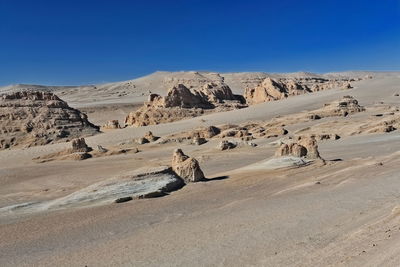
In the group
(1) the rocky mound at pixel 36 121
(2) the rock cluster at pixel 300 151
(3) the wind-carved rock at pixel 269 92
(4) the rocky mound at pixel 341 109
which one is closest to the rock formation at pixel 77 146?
(1) the rocky mound at pixel 36 121

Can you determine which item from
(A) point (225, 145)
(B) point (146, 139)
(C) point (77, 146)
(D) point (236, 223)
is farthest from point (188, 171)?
(B) point (146, 139)

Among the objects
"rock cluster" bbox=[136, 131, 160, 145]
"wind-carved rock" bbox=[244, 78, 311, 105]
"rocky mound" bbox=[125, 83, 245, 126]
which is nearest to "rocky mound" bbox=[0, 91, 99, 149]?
"rock cluster" bbox=[136, 131, 160, 145]

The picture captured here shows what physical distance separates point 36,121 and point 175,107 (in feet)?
49.7

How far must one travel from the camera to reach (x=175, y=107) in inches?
1494

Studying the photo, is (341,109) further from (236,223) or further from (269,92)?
(236,223)

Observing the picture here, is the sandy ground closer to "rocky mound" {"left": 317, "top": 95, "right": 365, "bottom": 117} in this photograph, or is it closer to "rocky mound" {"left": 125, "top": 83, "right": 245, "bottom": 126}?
"rocky mound" {"left": 317, "top": 95, "right": 365, "bottom": 117}

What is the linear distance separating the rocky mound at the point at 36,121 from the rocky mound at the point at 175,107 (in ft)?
27.1

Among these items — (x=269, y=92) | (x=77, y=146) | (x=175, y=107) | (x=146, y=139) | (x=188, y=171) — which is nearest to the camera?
(x=188, y=171)

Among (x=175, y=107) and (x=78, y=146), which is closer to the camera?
(x=78, y=146)

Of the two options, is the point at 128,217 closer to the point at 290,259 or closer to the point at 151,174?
the point at 151,174

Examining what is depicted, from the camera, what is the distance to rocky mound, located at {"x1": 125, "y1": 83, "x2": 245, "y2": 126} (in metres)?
35.3

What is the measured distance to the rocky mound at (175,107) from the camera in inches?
1389

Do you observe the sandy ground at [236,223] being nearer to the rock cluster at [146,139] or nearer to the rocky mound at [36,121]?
the rocky mound at [36,121]

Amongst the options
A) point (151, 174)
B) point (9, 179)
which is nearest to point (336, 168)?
point (151, 174)
